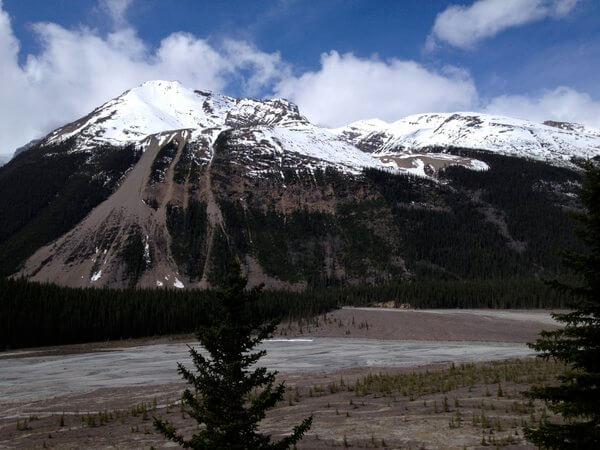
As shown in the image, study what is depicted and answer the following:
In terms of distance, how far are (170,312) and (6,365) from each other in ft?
143

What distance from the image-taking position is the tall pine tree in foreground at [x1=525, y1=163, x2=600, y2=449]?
32.7 feet

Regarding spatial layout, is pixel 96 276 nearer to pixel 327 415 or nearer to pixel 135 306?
pixel 135 306

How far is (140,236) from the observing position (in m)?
196

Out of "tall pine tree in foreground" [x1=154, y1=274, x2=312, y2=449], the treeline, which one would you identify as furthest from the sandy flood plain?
the treeline

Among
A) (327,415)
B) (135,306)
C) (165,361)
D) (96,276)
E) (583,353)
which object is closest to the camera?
(583,353)

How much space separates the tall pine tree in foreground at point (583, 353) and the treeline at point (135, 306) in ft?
218

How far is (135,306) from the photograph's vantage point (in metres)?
109

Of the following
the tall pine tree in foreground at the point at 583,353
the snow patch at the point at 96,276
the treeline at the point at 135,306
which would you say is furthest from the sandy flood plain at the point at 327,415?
the snow patch at the point at 96,276

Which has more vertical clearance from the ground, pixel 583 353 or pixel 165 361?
pixel 583 353

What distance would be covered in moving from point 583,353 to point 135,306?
108m

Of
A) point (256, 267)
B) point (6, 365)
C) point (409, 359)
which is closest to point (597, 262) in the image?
point (409, 359)

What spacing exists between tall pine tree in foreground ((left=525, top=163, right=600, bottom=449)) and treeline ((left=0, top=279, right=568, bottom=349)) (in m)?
66.5

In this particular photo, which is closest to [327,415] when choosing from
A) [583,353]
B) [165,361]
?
[583,353]

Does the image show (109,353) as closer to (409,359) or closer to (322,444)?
(409,359)
